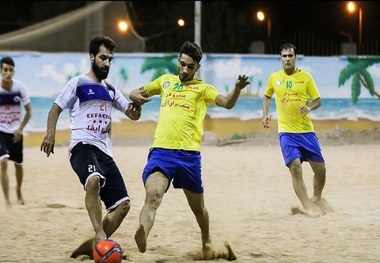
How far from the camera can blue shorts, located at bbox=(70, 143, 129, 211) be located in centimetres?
727

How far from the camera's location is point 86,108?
7.43m

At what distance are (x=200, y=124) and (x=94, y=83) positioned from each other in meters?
1.04

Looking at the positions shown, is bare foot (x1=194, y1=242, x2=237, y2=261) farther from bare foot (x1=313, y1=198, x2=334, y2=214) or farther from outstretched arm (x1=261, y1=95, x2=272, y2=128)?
bare foot (x1=313, y1=198, x2=334, y2=214)

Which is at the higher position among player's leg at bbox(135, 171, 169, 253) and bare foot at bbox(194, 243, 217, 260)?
player's leg at bbox(135, 171, 169, 253)

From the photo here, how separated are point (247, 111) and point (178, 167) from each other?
14.5 m

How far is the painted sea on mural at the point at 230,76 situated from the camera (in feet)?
70.9

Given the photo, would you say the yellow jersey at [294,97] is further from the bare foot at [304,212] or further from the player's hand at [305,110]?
the bare foot at [304,212]

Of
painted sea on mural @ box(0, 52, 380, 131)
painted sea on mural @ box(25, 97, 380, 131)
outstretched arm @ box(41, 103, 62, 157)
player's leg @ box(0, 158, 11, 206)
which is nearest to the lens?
outstretched arm @ box(41, 103, 62, 157)

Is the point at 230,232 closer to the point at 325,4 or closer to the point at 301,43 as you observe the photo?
the point at 301,43

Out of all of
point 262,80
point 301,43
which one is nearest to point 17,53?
point 262,80

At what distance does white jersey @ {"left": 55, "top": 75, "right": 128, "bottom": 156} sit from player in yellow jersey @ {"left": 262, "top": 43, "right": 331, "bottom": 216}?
3361 millimetres

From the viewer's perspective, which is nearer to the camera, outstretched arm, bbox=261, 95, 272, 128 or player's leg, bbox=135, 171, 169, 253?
player's leg, bbox=135, 171, 169, 253

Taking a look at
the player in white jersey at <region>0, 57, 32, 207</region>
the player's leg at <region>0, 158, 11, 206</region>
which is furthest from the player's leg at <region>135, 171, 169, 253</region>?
the player in white jersey at <region>0, 57, 32, 207</region>

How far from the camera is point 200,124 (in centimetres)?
759
